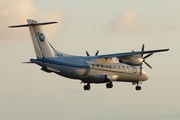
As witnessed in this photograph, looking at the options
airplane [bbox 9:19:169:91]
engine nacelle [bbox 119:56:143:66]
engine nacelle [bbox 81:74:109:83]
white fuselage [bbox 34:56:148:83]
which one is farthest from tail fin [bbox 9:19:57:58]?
engine nacelle [bbox 119:56:143:66]

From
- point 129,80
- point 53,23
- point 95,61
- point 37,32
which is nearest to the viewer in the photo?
point 53,23

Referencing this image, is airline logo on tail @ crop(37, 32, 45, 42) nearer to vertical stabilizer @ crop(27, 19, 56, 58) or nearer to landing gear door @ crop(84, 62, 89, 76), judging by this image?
vertical stabilizer @ crop(27, 19, 56, 58)

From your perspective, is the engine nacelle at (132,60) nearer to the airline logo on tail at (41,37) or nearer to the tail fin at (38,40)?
the tail fin at (38,40)

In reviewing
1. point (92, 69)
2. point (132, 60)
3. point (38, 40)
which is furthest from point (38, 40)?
point (132, 60)

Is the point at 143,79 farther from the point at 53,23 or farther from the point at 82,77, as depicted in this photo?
the point at 53,23

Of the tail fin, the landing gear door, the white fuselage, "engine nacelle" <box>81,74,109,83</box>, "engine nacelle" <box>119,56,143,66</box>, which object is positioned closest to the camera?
the tail fin

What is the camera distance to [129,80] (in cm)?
7344

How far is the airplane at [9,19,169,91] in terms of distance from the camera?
64.1 metres

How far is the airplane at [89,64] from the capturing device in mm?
64125

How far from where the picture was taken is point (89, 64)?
67812mm

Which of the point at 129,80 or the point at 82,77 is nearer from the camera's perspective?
the point at 82,77

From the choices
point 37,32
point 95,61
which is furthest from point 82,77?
point 37,32

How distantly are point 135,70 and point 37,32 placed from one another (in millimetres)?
14272

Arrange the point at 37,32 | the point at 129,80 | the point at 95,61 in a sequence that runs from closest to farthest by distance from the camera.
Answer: the point at 37,32 < the point at 95,61 < the point at 129,80
